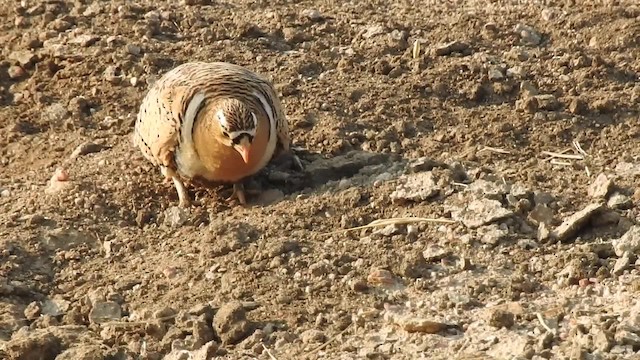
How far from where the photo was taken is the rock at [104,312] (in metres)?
4.95

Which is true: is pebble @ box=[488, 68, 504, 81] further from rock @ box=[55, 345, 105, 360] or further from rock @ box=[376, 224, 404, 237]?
rock @ box=[55, 345, 105, 360]

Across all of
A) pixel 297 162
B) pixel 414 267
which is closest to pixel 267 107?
pixel 297 162

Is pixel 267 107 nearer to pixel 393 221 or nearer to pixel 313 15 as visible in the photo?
pixel 393 221

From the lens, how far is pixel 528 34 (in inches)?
267

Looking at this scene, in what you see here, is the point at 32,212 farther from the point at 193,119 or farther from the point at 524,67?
the point at 524,67

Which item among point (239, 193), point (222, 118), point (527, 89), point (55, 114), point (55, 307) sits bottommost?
point (55, 307)

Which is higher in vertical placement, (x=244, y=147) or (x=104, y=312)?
(x=244, y=147)

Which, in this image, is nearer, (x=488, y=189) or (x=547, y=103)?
(x=488, y=189)

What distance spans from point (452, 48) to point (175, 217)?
197 centimetres

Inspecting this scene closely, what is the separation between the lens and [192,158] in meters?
5.75

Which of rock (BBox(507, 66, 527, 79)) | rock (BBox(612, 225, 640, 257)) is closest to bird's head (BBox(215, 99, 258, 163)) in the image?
rock (BBox(507, 66, 527, 79))

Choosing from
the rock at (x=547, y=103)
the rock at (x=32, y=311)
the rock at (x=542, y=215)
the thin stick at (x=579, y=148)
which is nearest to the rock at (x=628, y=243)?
the rock at (x=542, y=215)

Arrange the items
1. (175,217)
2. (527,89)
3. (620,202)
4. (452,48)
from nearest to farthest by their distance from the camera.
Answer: (620,202) → (175,217) → (527,89) → (452,48)

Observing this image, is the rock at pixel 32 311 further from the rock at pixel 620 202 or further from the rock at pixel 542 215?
the rock at pixel 620 202
